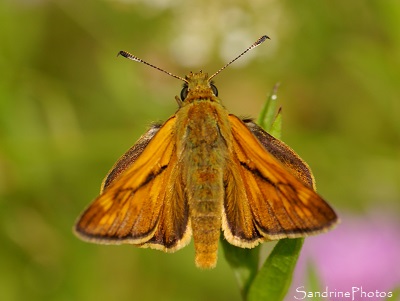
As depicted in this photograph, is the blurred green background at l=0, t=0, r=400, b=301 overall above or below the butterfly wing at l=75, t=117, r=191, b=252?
above

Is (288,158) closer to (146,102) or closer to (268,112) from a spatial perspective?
(268,112)

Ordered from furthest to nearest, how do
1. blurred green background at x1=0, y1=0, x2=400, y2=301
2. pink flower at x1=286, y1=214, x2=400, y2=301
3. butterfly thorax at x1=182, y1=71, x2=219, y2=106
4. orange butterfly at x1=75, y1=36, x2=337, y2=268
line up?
blurred green background at x1=0, y1=0, x2=400, y2=301, pink flower at x1=286, y1=214, x2=400, y2=301, butterfly thorax at x1=182, y1=71, x2=219, y2=106, orange butterfly at x1=75, y1=36, x2=337, y2=268

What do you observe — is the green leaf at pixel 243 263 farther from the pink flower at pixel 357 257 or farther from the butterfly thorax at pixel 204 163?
the pink flower at pixel 357 257

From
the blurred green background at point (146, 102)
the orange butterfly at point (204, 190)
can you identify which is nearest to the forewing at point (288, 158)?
the orange butterfly at point (204, 190)

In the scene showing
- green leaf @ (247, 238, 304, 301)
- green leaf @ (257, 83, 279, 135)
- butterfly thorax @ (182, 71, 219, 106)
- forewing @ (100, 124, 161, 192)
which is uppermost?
butterfly thorax @ (182, 71, 219, 106)

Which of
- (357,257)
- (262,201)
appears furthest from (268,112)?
(357,257)

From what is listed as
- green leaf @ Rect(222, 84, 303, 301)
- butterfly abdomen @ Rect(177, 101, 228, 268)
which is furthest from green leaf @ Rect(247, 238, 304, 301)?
butterfly abdomen @ Rect(177, 101, 228, 268)

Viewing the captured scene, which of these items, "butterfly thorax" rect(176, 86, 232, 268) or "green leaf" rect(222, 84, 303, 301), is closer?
"green leaf" rect(222, 84, 303, 301)

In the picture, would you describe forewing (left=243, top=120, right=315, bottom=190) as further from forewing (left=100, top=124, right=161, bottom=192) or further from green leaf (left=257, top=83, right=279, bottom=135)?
forewing (left=100, top=124, right=161, bottom=192)
